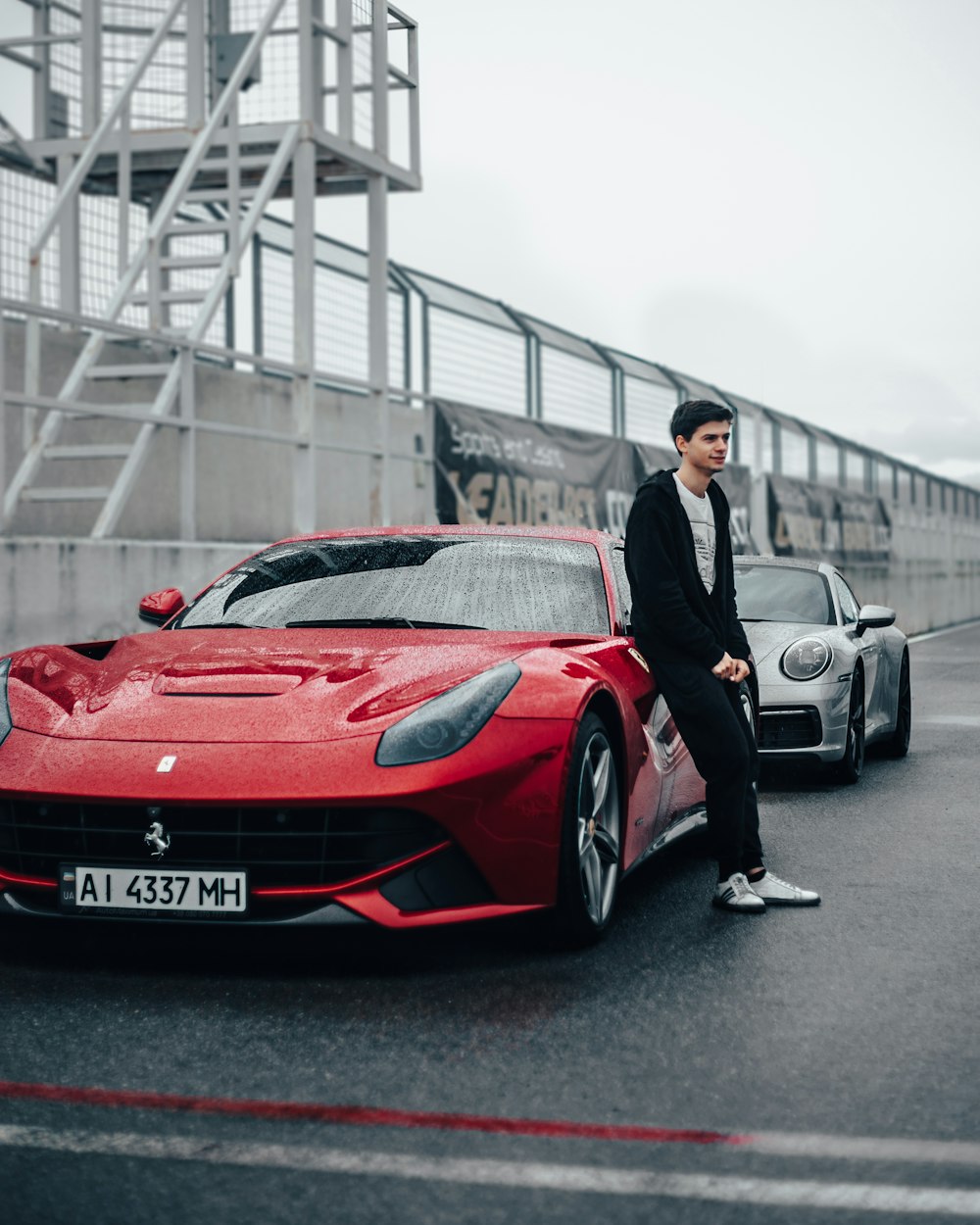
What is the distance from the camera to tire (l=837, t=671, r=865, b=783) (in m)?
8.66

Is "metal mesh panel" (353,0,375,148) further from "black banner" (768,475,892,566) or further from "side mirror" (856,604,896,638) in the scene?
"black banner" (768,475,892,566)

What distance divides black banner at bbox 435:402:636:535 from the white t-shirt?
9073 millimetres

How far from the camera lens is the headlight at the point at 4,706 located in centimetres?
457

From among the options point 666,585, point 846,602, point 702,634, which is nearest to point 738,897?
point 702,634

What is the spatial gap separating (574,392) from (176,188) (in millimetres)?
6402

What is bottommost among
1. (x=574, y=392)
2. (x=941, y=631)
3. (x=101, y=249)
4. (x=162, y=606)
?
(x=941, y=631)

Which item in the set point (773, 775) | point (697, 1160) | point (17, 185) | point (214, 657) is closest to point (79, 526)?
point (17, 185)

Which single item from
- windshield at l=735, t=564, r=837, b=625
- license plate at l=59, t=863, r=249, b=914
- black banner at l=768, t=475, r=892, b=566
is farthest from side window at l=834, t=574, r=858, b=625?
black banner at l=768, t=475, r=892, b=566

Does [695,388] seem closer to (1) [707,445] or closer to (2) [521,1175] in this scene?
(1) [707,445]

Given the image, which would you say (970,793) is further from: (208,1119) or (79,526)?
(79,526)

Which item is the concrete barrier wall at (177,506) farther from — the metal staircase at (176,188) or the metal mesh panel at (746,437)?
the metal mesh panel at (746,437)

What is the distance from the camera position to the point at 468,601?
18.1 feet

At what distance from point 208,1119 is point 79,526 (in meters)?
9.72

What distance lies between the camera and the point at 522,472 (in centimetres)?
1577
